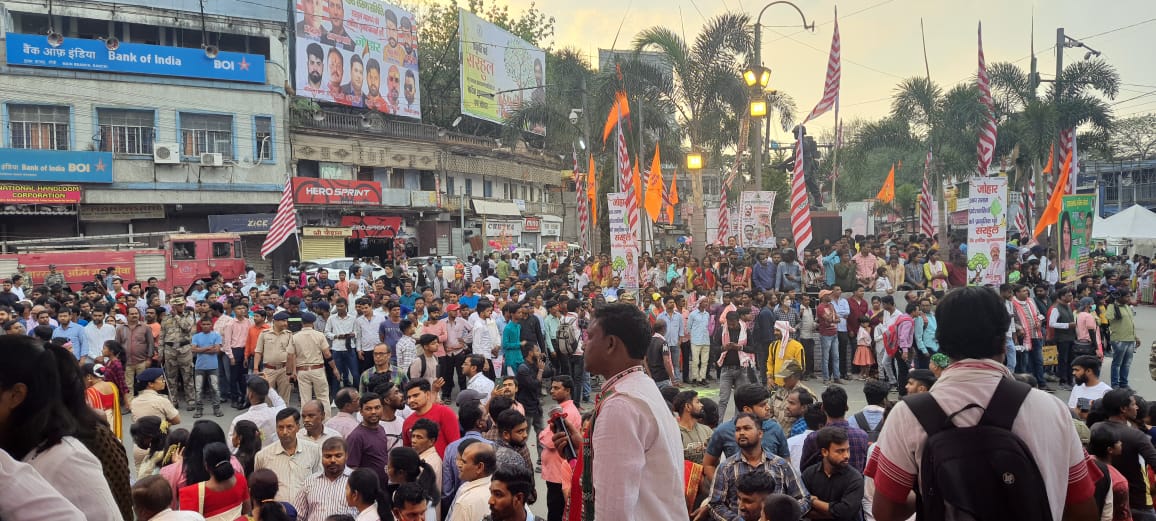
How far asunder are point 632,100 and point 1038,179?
732 inches

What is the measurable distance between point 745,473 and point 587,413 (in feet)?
12.3

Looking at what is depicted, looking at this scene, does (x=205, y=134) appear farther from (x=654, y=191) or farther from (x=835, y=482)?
(x=835, y=482)

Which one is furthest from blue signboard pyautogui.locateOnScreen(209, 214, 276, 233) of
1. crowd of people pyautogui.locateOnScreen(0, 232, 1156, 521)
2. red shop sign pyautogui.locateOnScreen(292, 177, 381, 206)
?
crowd of people pyautogui.locateOnScreen(0, 232, 1156, 521)

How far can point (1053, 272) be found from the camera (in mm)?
18812

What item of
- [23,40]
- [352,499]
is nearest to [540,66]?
[23,40]

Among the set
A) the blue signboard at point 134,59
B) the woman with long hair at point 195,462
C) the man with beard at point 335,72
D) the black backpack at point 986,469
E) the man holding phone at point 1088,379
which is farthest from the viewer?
the man with beard at point 335,72

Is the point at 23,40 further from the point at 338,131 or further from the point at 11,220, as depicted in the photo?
the point at 338,131

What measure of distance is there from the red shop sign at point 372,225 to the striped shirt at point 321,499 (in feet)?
99.2

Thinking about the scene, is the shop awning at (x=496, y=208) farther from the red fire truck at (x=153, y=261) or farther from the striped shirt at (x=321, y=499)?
the striped shirt at (x=321, y=499)

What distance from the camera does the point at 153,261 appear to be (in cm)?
2323

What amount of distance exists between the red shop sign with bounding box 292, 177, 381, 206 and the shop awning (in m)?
7.22

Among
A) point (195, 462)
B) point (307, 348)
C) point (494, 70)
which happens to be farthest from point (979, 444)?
point (494, 70)

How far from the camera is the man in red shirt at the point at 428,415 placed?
6312 mm

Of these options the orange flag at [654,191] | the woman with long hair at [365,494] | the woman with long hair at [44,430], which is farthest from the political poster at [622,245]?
the woman with long hair at [44,430]
